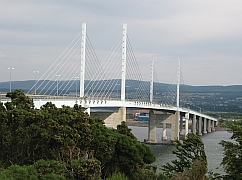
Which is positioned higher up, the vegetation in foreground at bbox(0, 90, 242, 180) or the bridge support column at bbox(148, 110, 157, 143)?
the vegetation in foreground at bbox(0, 90, 242, 180)

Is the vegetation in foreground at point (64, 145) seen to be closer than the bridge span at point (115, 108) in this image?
Yes

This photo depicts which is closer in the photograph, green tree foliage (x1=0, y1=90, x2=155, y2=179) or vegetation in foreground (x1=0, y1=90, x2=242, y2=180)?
vegetation in foreground (x1=0, y1=90, x2=242, y2=180)

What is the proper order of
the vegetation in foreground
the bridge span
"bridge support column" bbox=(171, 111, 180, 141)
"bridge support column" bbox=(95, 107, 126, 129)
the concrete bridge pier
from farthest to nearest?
"bridge support column" bbox=(171, 111, 180, 141), the concrete bridge pier, "bridge support column" bbox=(95, 107, 126, 129), the bridge span, the vegetation in foreground

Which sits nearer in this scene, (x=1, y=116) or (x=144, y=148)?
(x=1, y=116)

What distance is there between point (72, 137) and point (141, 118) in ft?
227

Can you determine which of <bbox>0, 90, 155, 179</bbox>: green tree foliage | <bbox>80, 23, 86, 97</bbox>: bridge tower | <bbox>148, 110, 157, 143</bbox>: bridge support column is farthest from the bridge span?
<bbox>0, 90, 155, 179</bbox>: green tree foliage

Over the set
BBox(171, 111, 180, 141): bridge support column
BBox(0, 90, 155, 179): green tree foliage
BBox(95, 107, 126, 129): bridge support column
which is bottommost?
BBox(171, 111, 180, 141): bridge support column

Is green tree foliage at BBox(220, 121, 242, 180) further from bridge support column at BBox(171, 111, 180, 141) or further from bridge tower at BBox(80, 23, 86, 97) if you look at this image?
bridge support column at BBox(171, 111, 180, 141)

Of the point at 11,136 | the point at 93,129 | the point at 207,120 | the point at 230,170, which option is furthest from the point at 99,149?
the point at 207,120

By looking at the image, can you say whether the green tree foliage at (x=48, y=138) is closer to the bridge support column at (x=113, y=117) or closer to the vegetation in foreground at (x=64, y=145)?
the vegetation in foreground at (x=64, y=145)

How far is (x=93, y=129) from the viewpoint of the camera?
1255cm

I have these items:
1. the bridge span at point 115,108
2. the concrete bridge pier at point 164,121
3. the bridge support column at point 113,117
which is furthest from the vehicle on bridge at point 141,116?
the bridge support column at point 113,117

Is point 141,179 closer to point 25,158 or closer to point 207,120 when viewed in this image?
point 25,158

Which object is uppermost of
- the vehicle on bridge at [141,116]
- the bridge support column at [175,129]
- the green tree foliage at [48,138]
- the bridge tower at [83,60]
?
the bridge tower at [83,60]
